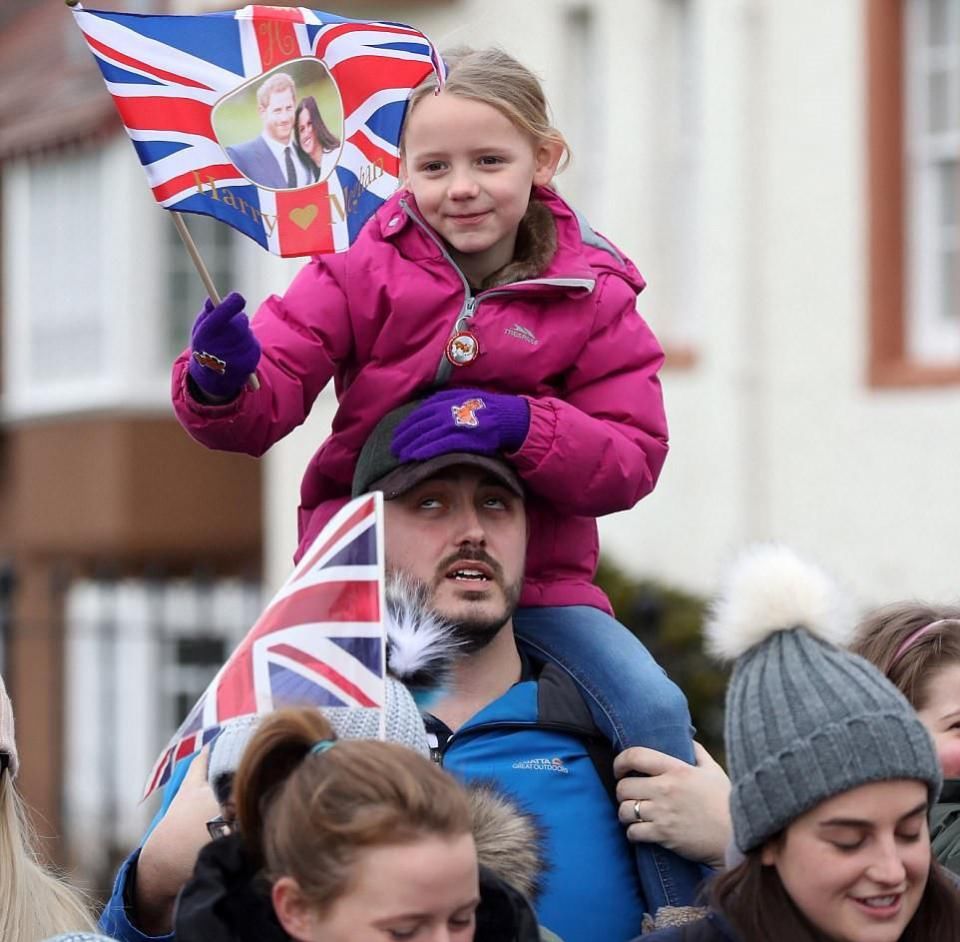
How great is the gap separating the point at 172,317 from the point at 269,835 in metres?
16.2

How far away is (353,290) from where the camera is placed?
426 cm

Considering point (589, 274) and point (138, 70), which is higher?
point (138, 70)

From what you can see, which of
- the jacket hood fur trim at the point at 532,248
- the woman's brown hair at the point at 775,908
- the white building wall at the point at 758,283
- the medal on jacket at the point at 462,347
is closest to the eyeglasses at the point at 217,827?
the woman's brown hair at the point at 775,908

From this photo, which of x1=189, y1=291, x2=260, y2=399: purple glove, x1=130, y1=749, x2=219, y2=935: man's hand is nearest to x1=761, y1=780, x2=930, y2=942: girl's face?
x1=130, y1=749, x2=219, y2=935: man's hand

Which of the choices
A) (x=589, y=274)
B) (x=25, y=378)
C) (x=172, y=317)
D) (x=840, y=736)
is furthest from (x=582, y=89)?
(x=840, y=736)

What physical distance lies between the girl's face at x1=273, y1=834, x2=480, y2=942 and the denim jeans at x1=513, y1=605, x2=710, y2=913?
82 centimetres

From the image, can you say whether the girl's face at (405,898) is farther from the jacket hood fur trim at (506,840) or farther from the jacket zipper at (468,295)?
the jacket zipper at (468,295)

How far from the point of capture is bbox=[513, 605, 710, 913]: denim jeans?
405cm

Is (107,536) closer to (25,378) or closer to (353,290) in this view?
(25,378)

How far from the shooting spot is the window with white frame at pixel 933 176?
1259 centimetres

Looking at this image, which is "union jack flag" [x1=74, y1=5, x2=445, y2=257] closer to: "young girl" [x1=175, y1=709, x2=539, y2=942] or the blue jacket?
the blue jacket

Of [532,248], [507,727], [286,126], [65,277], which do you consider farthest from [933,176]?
[65,277]

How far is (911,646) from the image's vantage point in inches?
173

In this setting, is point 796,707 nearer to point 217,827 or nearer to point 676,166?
point 217,827
